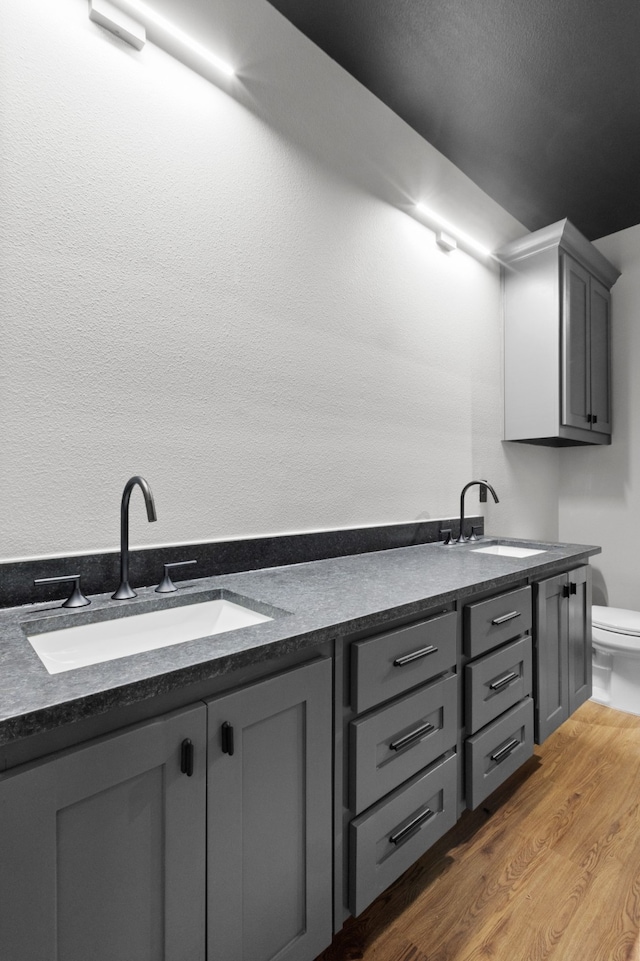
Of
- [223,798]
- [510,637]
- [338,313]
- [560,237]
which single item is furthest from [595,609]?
[223,798]

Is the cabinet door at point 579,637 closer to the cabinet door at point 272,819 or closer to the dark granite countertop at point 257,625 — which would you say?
the dark granite countertop at point 257,625

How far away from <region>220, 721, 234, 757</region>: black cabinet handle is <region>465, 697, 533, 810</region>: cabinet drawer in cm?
92

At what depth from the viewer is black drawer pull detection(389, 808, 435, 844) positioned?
1.21m

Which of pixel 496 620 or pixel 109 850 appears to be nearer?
pixel 109 850

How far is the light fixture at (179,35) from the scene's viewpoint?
1366 millimetres

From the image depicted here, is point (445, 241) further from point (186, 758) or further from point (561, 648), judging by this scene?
point (186, 758)

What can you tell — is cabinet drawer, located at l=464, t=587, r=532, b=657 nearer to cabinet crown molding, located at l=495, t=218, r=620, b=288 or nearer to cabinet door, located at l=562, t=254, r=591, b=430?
cabinet door, located at l=562, t=254, r=591, b=430

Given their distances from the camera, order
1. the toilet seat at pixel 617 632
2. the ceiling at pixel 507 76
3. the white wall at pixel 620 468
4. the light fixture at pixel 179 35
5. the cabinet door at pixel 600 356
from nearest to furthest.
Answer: the light fixture at pixel 179 35
the ceiling at pixel 507 76
the toilet seat at pixel 617 632
the cabinet door at pixel 600 356
the white wall at pixel 620 468

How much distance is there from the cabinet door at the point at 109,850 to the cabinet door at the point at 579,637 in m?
1.78

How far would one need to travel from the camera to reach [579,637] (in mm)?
2150

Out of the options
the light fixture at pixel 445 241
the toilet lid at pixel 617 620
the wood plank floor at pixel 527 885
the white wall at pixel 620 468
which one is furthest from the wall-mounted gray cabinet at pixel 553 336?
the wood plank floor at pixel 527 885

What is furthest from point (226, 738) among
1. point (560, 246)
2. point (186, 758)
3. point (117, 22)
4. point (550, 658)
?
point (560, 246)

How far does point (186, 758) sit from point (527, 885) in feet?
4.23

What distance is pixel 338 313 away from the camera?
1939 mm
